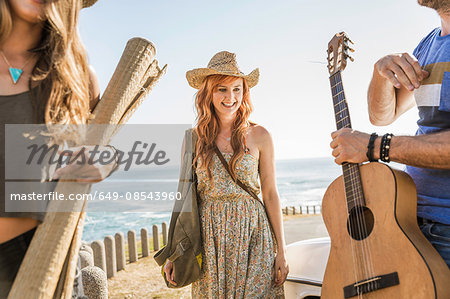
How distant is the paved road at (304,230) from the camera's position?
1149cm

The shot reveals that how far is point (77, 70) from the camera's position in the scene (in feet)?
4.58

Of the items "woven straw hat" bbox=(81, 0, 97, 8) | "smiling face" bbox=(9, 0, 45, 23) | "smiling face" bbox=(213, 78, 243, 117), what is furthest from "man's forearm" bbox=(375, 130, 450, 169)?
"smiling face" bbox=(213, 78, 243, 117)

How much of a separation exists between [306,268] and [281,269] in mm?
302

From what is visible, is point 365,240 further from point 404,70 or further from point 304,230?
point 304,230

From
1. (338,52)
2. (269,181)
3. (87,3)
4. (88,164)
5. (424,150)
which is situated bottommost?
(88,164)

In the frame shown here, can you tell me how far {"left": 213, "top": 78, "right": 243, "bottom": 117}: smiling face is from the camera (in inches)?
145

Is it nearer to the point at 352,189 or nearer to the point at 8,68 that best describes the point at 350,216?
the point at 352,189

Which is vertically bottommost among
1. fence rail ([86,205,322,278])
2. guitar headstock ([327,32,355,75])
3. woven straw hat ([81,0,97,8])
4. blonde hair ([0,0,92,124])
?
fence rail ([86,205,322,278])

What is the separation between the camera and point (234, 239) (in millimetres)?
3289

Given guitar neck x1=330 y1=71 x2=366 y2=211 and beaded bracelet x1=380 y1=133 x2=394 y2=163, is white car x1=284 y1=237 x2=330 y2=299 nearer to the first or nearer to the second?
guitar neck x1=330 y1=71 x2=366 y2=211

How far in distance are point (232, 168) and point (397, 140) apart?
1.61 metres

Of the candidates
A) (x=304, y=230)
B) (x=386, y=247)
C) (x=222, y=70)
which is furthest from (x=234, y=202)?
(x=304, y=230)

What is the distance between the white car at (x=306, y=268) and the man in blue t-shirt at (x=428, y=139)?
968mm

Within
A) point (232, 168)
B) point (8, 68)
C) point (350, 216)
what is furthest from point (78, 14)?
point (232, 168)
